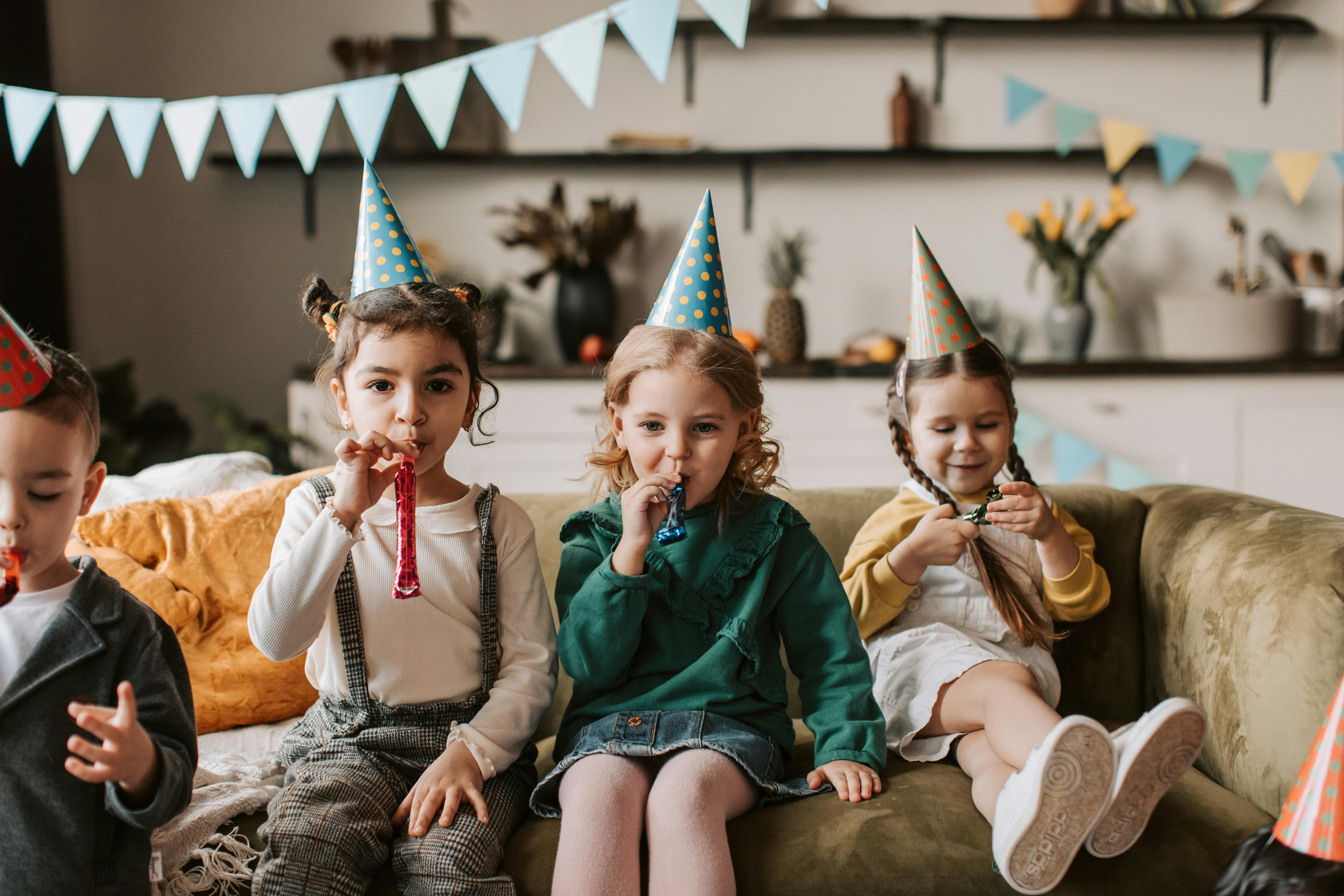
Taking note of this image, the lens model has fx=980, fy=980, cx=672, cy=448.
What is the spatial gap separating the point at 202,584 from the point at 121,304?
2.31 meters

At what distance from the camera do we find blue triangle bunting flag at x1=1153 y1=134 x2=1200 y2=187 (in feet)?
10.4

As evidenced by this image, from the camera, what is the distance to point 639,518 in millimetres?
1222

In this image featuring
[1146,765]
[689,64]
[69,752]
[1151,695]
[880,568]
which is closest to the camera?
[69,752]

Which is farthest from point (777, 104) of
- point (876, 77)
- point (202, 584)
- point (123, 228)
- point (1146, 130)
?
point (202, 584)

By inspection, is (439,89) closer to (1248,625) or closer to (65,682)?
(65,682)

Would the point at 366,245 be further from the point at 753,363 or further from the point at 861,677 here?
the point at 861,677

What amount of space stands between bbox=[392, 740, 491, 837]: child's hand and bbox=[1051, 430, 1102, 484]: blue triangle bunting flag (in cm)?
236

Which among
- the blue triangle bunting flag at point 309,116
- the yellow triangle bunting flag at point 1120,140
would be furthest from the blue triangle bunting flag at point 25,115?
the yellow triangle bunting flag at point 1120,140

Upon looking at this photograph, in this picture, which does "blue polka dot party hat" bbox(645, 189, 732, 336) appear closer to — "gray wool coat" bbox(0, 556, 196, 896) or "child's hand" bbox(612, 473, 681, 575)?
"child's hand" bbox(612, 473, 681, 575)

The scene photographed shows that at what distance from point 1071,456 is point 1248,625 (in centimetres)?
174

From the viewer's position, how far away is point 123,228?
3354mm

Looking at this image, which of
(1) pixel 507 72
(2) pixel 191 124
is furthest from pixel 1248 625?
(2) pixel 191 124

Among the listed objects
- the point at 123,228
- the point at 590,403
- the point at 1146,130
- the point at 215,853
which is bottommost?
the point at 215,853

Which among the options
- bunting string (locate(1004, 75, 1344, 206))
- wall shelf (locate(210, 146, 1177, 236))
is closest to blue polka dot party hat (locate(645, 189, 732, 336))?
wall shelf (locate(210, 146, 1177, 236))
